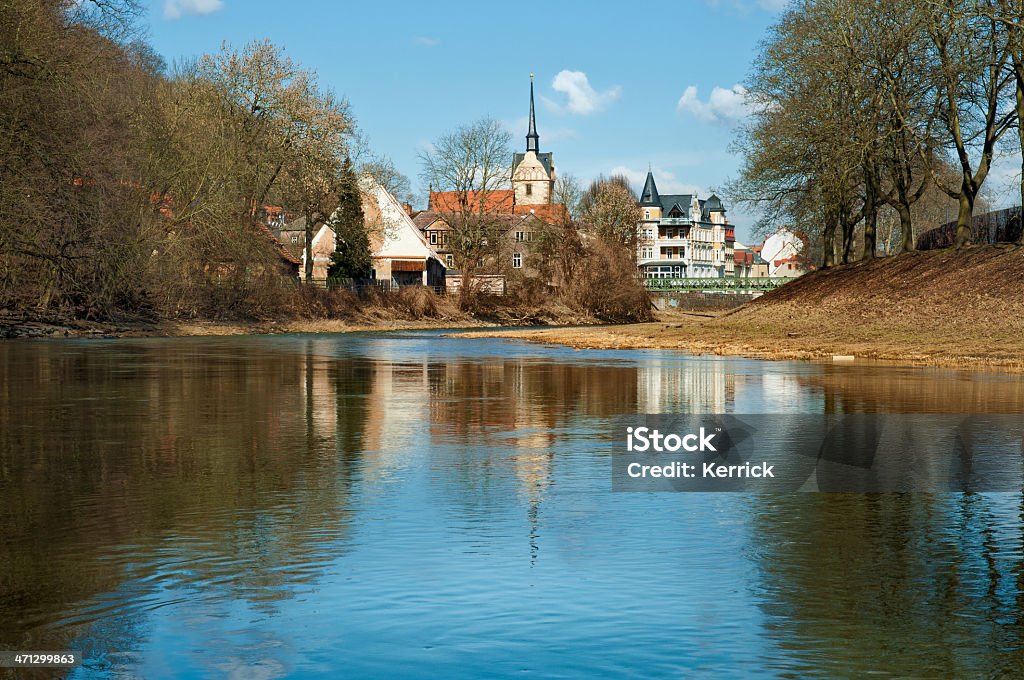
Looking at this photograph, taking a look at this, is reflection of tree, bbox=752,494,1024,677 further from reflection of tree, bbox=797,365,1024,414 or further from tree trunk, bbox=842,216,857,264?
tree trunk, bbox=842,216,857,264

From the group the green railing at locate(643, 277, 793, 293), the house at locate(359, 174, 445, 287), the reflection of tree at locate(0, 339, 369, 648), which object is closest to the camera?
the reflection of tree at locate(0, 339, 369, 648)

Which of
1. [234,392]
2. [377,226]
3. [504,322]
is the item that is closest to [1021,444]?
[234,392]

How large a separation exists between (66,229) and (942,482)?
39735 millimetres

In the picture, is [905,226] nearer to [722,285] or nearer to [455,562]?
[455,562]

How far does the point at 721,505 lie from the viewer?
1090 cm

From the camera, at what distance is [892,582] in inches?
315

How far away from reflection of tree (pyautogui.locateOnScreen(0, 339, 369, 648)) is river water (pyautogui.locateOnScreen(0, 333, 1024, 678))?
39 mm

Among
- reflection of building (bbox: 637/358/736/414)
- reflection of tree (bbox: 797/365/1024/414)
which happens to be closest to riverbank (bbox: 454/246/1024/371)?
reflection of tree (bbox: 797/365/1024/414)

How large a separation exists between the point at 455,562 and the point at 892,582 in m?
2.81

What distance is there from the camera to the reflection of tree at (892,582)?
6414 millimetres

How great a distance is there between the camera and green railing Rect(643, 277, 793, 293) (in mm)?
139500

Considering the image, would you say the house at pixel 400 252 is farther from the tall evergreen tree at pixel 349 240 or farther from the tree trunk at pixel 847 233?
the tree trunk at pixel 847 233

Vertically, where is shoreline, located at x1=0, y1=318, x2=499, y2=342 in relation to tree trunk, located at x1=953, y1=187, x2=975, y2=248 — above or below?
below

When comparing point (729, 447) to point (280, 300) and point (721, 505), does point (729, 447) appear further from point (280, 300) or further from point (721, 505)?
point (280, 300)
